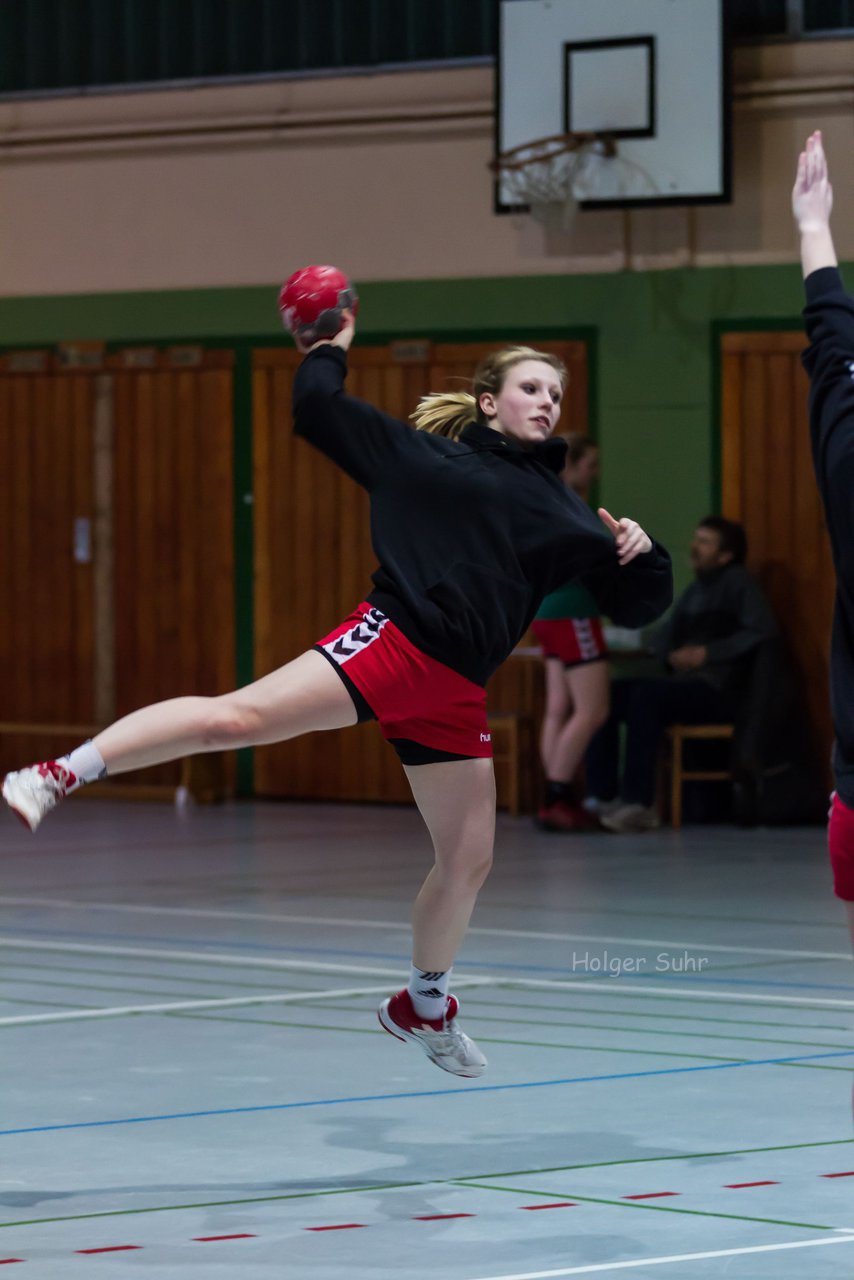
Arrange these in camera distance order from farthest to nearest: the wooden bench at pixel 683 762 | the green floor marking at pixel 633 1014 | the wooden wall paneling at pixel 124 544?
the wooden wall paneling at pixel 124 544 < the wooden bench at pixel 683 762 < the green floor marking at pixel 633 1014

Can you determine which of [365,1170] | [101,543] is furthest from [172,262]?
[365,1170]

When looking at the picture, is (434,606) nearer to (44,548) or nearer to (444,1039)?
(444,1039)

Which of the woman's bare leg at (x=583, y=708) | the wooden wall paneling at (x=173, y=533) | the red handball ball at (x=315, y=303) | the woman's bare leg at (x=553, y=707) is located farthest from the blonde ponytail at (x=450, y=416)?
the wooden wall paneling at (x=173, y=533)

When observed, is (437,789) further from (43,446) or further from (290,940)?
(43,446)

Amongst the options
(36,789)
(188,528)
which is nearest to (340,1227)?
(36,789)

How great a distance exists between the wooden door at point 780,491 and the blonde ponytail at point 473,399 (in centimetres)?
847

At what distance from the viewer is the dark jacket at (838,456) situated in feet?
12.6

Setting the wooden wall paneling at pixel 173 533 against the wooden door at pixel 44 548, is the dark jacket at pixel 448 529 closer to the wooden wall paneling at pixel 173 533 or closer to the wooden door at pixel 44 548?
the wooden wall paneling at pixel 173 533

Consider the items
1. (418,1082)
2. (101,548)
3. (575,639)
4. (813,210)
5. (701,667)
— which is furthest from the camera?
(101,548)

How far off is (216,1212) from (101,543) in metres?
12.1

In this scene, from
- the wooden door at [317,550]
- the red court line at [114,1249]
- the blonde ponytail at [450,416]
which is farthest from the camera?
the wooden door at [317,550]

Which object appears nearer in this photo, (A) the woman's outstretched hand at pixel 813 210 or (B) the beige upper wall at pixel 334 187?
(A) the woman's outstretched hand at pixel 813 210

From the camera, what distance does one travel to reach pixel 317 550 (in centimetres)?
1603

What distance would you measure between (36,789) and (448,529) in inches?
44.9
